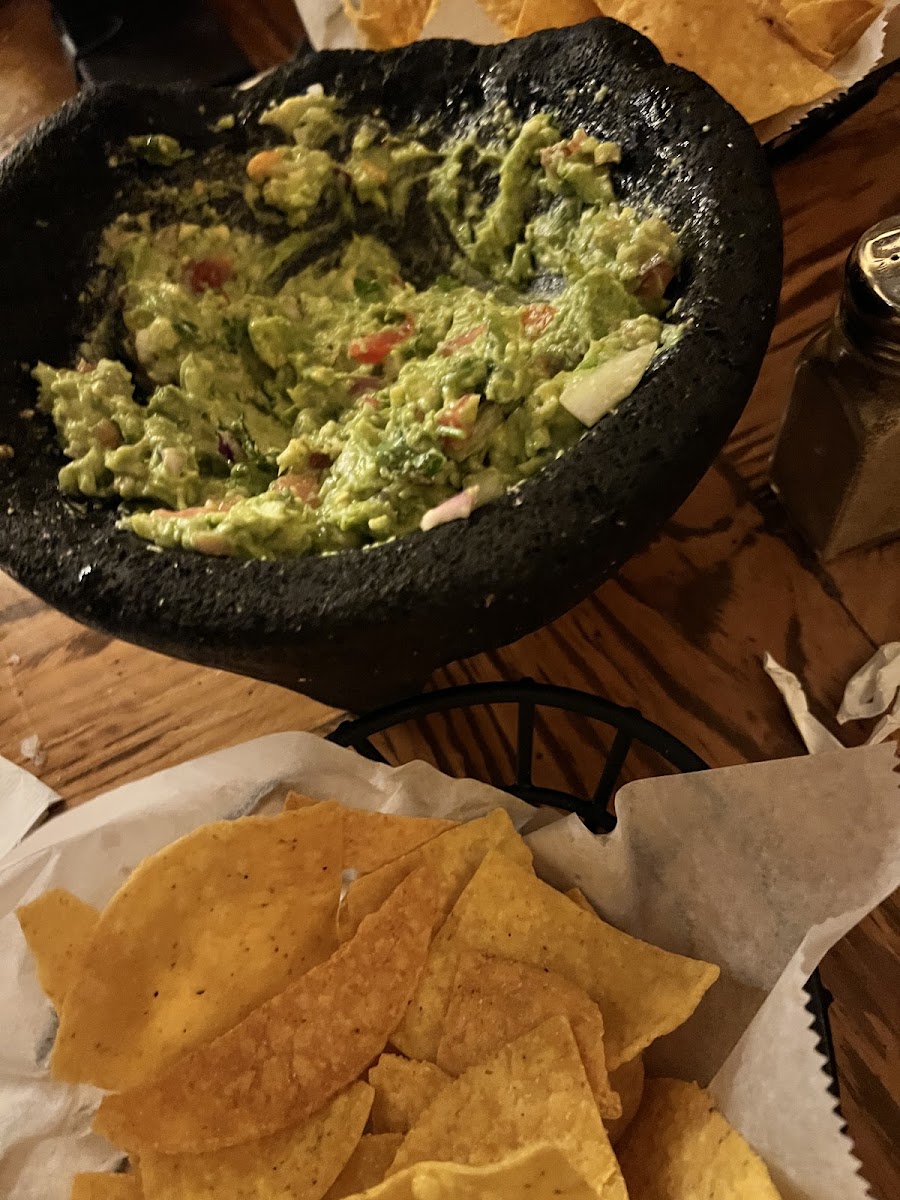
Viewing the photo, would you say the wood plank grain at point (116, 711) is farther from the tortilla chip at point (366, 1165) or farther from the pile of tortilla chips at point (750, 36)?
the pile of tortilla chips at point (750, 36)

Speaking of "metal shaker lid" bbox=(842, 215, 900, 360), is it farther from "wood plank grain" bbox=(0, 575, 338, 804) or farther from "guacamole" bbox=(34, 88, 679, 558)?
"wood plank grain" bbox=(0, 575, 338, 804)

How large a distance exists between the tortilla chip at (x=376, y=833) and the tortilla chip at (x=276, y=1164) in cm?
18

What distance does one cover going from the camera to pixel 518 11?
48.9 inches

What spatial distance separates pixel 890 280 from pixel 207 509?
567 millimetres

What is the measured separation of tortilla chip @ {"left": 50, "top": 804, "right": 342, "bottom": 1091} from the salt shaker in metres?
0.56

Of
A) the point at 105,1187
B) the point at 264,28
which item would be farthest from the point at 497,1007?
the point at 264,28

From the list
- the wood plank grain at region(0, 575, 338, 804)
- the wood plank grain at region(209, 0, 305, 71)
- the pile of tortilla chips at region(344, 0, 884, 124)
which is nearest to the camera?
the wood plank grain at region(0, 575, 338, 804)

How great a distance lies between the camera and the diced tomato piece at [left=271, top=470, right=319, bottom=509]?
790 mm

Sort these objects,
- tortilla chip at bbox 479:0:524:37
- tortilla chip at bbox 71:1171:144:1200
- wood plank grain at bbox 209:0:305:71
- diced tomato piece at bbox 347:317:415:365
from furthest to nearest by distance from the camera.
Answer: wood plank grain at bbox 209:0:305:71 < tortilla chip at bbox 479:0:524:37 < diced tomato piece at bbox 347:317:415:365 < tortilla chip at bbox 71:1171:144:1200

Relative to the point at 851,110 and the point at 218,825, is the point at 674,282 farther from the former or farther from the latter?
the point at 851,110

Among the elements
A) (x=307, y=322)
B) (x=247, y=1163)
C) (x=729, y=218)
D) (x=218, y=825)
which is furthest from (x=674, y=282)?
(x=247, y=1163)

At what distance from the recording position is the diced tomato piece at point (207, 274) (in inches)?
38.0

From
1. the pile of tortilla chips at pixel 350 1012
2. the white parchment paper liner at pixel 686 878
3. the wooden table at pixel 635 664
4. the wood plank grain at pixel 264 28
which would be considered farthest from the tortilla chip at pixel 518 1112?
the wood plank grain at pixel 264 28

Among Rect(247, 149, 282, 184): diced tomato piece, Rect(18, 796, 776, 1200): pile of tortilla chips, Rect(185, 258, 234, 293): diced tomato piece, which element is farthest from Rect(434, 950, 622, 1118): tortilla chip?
Rect(247, 149, 282, 184): diced tomato piece
